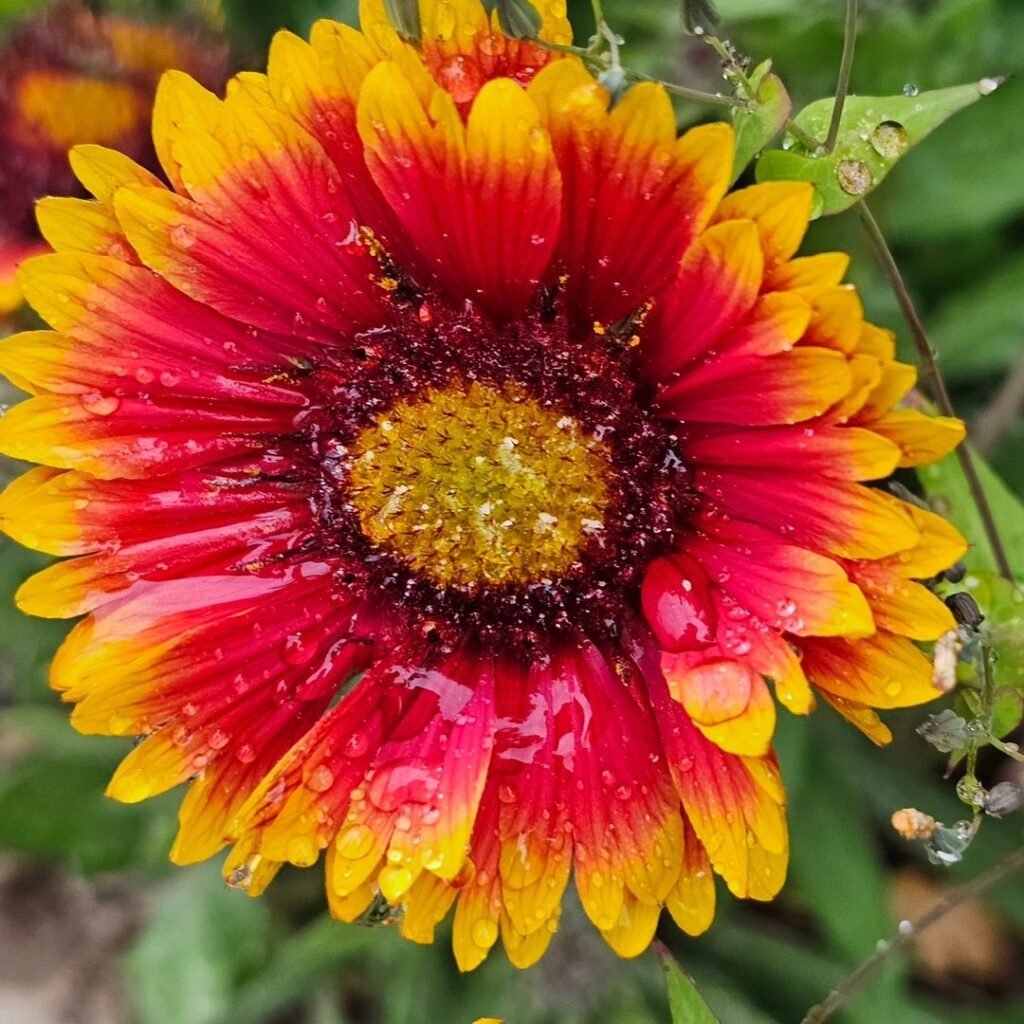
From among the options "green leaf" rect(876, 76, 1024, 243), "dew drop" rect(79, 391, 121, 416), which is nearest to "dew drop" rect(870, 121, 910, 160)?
"dew drop" rect(79, 391, 121, 416)

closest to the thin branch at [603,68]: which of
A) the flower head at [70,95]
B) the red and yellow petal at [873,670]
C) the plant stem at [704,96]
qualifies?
the plant stem at [704,96]

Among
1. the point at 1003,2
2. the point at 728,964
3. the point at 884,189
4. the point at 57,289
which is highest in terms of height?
the point at 1003,2

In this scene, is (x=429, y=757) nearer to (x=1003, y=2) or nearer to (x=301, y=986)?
(x=301, y=986)

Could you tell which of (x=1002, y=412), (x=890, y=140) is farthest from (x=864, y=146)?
(x=1002, y=412)

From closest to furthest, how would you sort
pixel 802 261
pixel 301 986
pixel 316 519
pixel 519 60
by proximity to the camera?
pixel 802 261
pixel 519 60
pixel 316 519
pixel 301 986

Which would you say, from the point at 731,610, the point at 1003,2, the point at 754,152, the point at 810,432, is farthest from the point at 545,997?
the point at 1003,2

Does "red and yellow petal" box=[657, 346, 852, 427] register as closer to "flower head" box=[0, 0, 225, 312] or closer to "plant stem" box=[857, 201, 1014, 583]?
"plant stem" box=[857, 201, 1014, 583]

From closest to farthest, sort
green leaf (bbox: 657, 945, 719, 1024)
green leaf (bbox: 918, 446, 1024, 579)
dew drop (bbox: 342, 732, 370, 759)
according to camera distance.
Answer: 1. green leaf (bbox: 657, 945, 719, 1024)
2. dew drop (bbox: 342, 732, 370, 759)
3. green leaf (bbox: 918, 446, 1024, 579)
